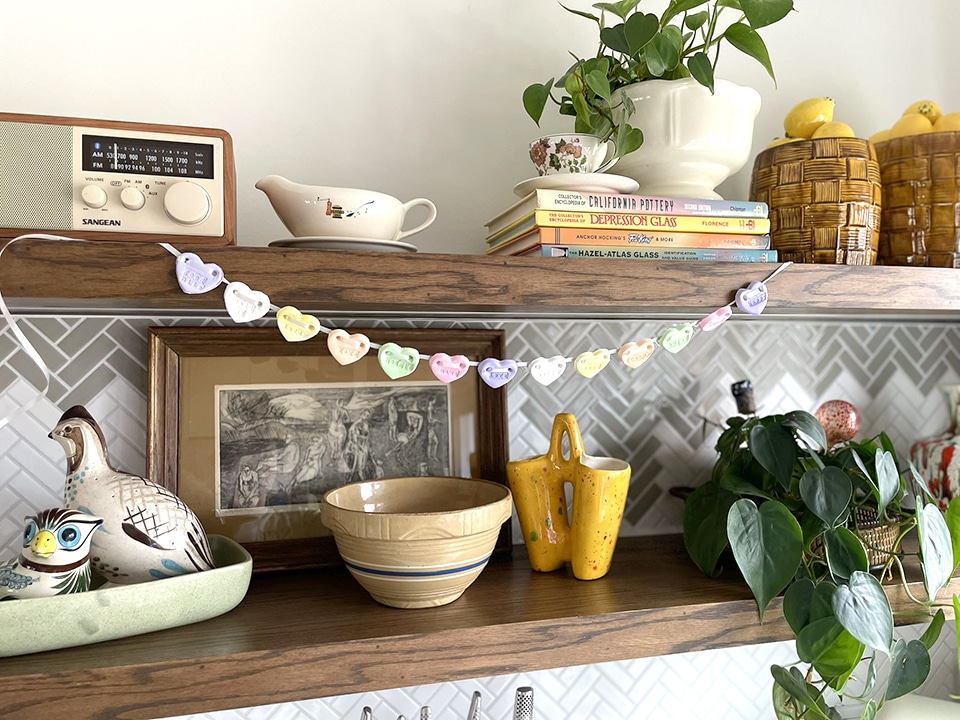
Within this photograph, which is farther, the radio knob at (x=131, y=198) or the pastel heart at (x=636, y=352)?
the pastel heart at (x=636, y=352)

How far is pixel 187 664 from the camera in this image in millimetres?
694

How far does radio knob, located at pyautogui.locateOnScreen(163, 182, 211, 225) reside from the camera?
29.2 inches

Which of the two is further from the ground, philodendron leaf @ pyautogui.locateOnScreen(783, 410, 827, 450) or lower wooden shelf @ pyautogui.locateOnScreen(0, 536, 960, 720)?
philodendron leaf @ pyautogui.locateOnScreen(783, 410, 827, 450)

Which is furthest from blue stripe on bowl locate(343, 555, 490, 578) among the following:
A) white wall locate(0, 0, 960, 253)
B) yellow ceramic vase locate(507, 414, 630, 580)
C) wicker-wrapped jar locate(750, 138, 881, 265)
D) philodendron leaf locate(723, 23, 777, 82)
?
philodendron leaf locate(723, 23, 777, 82)

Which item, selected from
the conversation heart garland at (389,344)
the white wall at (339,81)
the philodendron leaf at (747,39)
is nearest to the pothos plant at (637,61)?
the philodendron leaf at (747,39)

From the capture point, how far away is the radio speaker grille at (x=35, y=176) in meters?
Result: 0.72

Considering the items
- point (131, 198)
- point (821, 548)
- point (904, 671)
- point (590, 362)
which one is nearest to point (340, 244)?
point (131, 198)

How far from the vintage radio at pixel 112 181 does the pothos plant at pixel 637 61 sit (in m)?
0.47

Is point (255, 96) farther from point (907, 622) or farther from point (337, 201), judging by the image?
point (907, 622)

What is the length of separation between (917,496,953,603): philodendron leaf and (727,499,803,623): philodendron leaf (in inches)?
6.1

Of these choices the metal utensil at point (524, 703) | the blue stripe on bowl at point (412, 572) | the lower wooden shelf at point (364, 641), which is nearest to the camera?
the lower wooden shelf at point (364, 641)

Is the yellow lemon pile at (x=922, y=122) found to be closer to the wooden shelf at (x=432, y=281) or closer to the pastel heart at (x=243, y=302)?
the wooden shelf at (x=432, y=281)

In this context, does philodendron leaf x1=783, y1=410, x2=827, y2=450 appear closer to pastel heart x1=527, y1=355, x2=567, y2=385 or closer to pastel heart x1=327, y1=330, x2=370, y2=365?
pastel heart x1=527, y1=355, x2=567, y2=385

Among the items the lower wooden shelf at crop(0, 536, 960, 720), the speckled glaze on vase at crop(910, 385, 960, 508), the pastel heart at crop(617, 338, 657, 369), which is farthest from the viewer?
the speckled glaze on vase at crop(910, 385, 960, 508)
